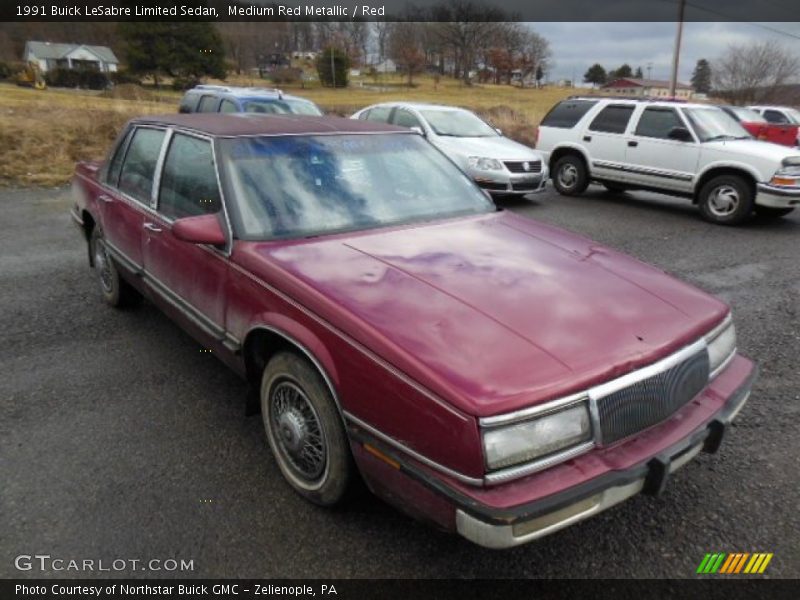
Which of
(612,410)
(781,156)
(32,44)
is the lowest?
(612,410)

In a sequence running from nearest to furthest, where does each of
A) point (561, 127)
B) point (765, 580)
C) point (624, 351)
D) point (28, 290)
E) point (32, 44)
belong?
1. point (624, 351)
2. point (765, 580)
3. point (28, 290)
4. point (561, 127)
5. point (32, 44)

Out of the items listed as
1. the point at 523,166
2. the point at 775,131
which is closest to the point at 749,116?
the point at 775,131

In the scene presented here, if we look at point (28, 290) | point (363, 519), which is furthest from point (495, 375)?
point (28, 290)

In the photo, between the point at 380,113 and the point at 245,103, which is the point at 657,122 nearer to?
the point at 380,113

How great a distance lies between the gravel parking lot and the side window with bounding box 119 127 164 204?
1.07 metres

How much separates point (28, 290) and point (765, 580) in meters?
5.65

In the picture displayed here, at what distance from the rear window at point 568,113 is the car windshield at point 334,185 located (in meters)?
7.44

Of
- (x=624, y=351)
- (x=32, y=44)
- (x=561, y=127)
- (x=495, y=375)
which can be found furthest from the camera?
(x=32, y=44)

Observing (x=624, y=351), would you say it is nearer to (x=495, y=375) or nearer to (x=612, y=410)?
(x=612, y=410)

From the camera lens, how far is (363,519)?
8.00 ft

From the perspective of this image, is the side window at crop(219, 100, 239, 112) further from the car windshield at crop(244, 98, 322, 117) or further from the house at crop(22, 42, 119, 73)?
the house at crop(22, 42, 119, 73)

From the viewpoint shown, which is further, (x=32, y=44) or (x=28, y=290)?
(x=32, y=44)

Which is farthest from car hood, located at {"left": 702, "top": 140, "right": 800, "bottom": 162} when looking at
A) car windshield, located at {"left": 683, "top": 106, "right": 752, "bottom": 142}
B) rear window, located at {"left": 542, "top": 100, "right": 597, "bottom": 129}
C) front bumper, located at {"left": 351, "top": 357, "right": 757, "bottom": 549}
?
front bumper, located at {"left": 351, "top": 357, "right": 757, "bottom": 549}

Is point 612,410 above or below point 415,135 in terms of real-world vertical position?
below
